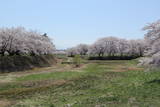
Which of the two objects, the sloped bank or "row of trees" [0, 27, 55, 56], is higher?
"row of trees" [0, 27, 55, 56]

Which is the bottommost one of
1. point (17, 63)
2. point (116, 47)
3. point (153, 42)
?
point (17, 63)

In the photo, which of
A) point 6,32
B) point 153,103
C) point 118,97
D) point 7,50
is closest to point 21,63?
point 7,50

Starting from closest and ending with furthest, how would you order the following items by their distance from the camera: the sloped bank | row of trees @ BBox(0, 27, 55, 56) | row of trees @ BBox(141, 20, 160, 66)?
1. row of trees @ BBox(141, 20, 160, 66)
2. the sloped bank
3. row of trees @ BBox(0, 27, 55, 56)

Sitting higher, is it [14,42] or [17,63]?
[14,42]

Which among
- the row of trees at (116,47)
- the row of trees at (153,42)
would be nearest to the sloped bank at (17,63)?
the row of trees at (153,42)

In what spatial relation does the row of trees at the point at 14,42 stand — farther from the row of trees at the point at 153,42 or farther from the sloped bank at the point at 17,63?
the row of trees at the point at 153,42

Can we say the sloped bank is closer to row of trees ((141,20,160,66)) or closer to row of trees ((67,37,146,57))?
row of trees ((141,20,160,66))

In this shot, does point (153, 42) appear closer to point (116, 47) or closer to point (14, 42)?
point (14, 42)

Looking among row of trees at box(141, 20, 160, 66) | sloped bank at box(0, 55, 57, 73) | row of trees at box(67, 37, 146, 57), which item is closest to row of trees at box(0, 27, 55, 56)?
sloped bank at box(0, 55, 57, 73)

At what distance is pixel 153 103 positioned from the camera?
10.9 metres

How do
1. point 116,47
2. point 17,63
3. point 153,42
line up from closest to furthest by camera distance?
point 153,42, point 17,63, point 116,47

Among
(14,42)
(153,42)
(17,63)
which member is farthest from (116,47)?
(153,42)

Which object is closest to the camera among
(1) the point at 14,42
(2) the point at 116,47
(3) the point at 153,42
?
(3) the point at 153,42

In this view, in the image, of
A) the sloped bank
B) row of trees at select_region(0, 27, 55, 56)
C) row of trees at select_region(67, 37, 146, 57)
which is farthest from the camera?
row of trees at select_region(67, 37, 146, 57)
